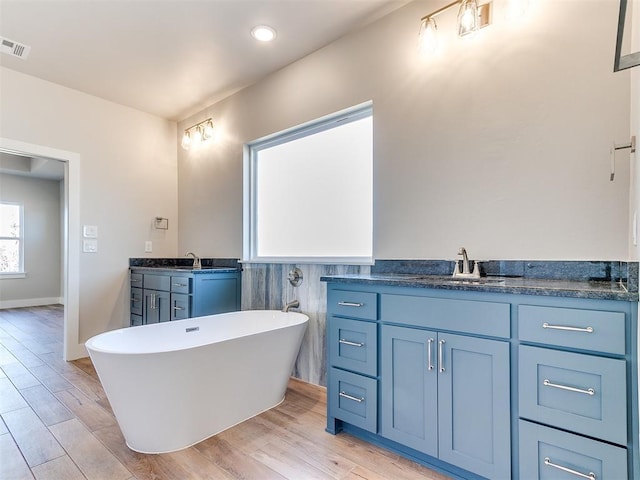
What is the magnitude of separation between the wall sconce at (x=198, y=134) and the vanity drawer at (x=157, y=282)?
1516mm

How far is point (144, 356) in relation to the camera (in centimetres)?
162

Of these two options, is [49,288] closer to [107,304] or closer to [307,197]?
[107,304]

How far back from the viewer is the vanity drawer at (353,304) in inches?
70.4

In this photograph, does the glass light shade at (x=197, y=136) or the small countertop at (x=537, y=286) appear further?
the glass light shade at (x=197, y=136)

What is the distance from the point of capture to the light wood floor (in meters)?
1.59

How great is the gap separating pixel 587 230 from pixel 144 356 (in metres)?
2.17

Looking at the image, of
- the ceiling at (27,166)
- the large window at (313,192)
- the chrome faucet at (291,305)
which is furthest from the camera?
the ceiling at (27,166)

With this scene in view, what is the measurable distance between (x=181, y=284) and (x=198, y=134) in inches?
67.4

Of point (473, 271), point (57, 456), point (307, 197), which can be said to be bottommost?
point (57, 456)

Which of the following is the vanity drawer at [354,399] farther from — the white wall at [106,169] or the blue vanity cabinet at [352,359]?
the white wall at [106,169]

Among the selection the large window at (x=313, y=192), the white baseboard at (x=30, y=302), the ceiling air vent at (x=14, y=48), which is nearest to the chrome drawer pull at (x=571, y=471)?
the large window at (x=313, y=192)

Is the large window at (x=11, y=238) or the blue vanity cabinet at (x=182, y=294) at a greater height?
the large window at (x=11, y=238)

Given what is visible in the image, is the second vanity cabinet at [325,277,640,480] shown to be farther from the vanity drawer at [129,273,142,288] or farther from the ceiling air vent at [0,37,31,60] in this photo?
the ceiling air vent at [0,37,31,60]

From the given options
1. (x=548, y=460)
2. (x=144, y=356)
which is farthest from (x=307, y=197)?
(x=548, y=460)
